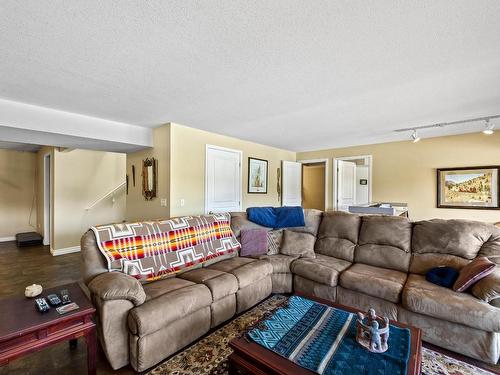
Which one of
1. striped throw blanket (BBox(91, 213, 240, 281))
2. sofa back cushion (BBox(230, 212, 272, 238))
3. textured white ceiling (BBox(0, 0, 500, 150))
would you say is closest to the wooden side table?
striped throw blanket (BBox(91, 213, 240, 281))

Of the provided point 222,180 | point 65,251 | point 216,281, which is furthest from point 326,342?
point 65,251

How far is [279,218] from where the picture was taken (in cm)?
365

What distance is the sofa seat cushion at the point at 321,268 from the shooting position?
103 inches

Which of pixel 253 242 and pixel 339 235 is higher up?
pixel 339 235

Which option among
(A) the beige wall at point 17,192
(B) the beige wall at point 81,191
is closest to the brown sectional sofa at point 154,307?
(B) the beige wall at point 81,191

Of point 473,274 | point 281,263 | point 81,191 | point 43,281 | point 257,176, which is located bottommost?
point 43,281

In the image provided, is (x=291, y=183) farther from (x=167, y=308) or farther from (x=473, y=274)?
(x=167, y=308)

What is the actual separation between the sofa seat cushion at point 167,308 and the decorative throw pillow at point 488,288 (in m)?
2.24

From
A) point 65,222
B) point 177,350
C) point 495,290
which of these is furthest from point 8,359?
point 65,222

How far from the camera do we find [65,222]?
16.6ft

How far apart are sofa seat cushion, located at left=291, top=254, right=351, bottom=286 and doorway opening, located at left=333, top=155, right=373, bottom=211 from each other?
267 centimetres

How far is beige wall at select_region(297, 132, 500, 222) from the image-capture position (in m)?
4.08

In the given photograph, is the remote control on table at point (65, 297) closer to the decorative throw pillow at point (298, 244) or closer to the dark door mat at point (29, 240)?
the decorative throw pillow at point (298, 244)

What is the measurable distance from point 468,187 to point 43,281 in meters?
7.03
